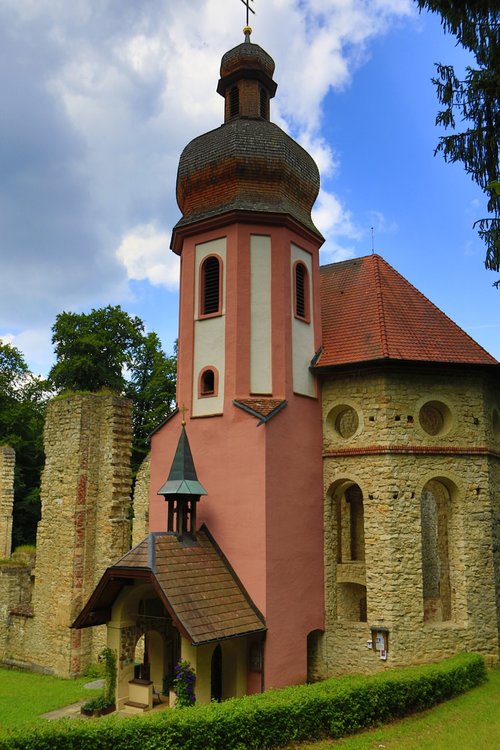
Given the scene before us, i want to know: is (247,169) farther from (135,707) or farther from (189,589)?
(135,707)

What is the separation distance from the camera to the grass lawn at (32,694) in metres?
13.0

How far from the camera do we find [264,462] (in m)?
13.4

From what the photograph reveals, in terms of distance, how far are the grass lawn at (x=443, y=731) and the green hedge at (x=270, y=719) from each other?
228 mm

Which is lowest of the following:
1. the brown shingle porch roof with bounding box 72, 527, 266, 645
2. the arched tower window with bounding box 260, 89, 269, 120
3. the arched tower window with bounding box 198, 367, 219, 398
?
the brown shingle porch roof with bounding box 72, 527, 266, 645

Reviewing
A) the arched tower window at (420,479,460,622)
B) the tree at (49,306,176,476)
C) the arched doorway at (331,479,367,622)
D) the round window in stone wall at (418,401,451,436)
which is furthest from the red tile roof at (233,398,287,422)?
the tree at (49,306,176,476)

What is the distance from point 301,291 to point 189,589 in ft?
25.0

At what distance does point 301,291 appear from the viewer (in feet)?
51.9

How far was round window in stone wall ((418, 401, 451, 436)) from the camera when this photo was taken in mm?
14828

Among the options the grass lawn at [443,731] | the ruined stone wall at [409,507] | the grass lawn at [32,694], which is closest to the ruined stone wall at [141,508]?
the grass lawn at [32,694]

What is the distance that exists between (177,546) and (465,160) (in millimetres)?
Result: 9352

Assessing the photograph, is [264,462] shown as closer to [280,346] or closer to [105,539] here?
[280,346]

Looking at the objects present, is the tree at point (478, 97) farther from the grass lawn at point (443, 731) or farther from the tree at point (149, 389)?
the tree at point (149, 389)

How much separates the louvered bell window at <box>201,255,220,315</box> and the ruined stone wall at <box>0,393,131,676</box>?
165 inches

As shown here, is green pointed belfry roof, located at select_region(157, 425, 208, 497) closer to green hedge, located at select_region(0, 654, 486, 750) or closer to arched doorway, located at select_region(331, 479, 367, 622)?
arched doorway, located at select_region(331, 479, 367, 622)
